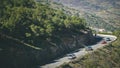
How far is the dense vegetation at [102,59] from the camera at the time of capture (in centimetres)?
8447

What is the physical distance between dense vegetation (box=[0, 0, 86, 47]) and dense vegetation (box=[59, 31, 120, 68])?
12.6 m

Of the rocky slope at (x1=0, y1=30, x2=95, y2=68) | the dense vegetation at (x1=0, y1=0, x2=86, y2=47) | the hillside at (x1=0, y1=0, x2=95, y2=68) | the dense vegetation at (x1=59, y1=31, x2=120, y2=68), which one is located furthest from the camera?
the dense vegetation at (x1=59, y1=31, x2=120, y2=68)

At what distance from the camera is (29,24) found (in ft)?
287

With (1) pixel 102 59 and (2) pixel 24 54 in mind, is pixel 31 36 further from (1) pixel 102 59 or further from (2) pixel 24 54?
(1) pixel 102 59

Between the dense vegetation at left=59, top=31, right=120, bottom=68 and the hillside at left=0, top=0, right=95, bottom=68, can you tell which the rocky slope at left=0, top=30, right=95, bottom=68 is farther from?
the dense vegetation at left=59, top=31, right=120, bottom=68

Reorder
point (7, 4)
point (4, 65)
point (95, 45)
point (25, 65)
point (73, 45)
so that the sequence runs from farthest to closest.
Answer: point (95, 45), point (73, 45), point (7, 4), point (25, 65), point (4, 65)

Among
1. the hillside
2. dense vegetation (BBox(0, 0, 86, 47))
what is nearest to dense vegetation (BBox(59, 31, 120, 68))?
the hillside

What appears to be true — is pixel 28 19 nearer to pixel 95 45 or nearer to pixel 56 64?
pixel 56 64

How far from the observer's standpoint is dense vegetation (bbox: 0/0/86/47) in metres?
78.6

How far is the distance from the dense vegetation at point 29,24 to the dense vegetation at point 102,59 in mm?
12617

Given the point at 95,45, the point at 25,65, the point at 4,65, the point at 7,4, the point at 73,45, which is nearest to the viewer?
the point at 4,65

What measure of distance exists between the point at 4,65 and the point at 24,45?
11.0 meters

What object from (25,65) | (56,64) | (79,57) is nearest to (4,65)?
(25,65)

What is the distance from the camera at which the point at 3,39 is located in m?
74.5
